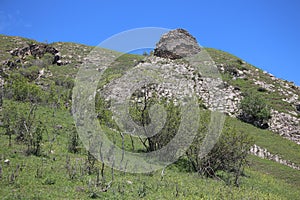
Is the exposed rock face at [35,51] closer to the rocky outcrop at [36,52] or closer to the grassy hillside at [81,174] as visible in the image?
the rocky outcrop at [36,52]

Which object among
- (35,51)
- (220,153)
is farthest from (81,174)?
(35,51)

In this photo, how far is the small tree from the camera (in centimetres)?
4781

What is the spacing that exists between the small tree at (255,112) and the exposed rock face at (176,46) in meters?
21.9

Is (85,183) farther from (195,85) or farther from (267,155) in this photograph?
(195,85)

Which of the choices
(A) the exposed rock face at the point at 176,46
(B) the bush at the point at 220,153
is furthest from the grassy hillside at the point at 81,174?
(A) the exposed rock face at the point at 176,46

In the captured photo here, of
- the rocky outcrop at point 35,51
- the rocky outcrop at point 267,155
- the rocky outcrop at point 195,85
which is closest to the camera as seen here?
the rocky outcrop at point 267,155

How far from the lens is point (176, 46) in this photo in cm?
6788

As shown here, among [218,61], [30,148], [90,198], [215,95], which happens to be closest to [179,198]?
[90,198]

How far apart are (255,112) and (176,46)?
26.5 metres

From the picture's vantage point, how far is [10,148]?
17188 mm

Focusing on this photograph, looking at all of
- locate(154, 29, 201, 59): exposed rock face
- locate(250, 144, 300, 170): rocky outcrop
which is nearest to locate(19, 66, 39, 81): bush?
locate(154, 29, 201, 59): exposed rock face

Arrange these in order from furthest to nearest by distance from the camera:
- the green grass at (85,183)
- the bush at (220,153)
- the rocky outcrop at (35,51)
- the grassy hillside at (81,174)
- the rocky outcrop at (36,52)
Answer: the rocky outcrop at (35,51), the rocky outcrop at (36,52), the bush at (220,153), the grassy hillside at (81,174), the green grass at (85,183)

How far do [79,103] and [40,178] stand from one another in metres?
12.9

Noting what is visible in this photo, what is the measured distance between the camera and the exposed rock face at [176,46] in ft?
219
